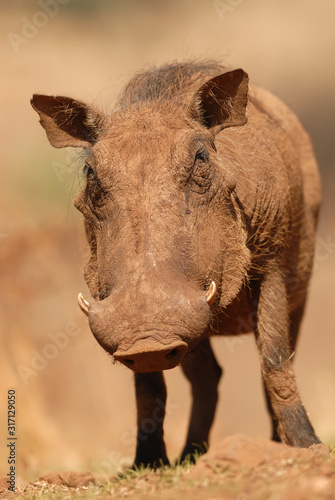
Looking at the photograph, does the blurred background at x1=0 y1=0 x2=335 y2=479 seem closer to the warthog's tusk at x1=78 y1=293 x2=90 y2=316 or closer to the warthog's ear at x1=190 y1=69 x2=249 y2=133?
the warthog's ear at x1=190 y1=69 x2=249 y2=133

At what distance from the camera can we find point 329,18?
69.5ft

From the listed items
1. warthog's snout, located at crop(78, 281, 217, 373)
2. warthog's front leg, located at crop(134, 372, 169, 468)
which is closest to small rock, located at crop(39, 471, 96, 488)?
warthog's front leg, located at crop(134, 372, 169, 468)

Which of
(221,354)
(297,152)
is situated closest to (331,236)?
(221,354)

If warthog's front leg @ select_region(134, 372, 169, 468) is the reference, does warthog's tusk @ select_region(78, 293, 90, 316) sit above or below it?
above

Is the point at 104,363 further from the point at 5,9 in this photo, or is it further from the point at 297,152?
the point at 5,9

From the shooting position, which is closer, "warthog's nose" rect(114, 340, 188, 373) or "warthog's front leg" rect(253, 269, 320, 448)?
"warthog's nose" rect(114, 340, 188, 373)

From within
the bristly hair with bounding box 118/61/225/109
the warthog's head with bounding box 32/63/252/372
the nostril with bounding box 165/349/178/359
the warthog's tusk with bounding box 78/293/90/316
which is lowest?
the nostril with bounding box 165/349/178/359

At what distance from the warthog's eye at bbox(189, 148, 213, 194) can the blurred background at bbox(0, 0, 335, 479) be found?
1.01 meters

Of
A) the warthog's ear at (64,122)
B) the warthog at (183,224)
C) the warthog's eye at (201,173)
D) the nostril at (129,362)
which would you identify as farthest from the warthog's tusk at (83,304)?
the warthog's ear at (64,122)

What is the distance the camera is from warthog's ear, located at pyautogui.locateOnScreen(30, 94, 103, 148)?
488 centimetres

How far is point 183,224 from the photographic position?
13.7ft

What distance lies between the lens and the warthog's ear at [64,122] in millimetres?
4879

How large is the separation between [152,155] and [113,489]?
1745mm

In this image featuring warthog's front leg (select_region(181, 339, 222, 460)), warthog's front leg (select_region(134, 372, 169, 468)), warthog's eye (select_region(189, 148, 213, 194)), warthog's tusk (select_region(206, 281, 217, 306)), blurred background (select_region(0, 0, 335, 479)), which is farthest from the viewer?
blurred background (select_region(0, 0, 335, 479))
